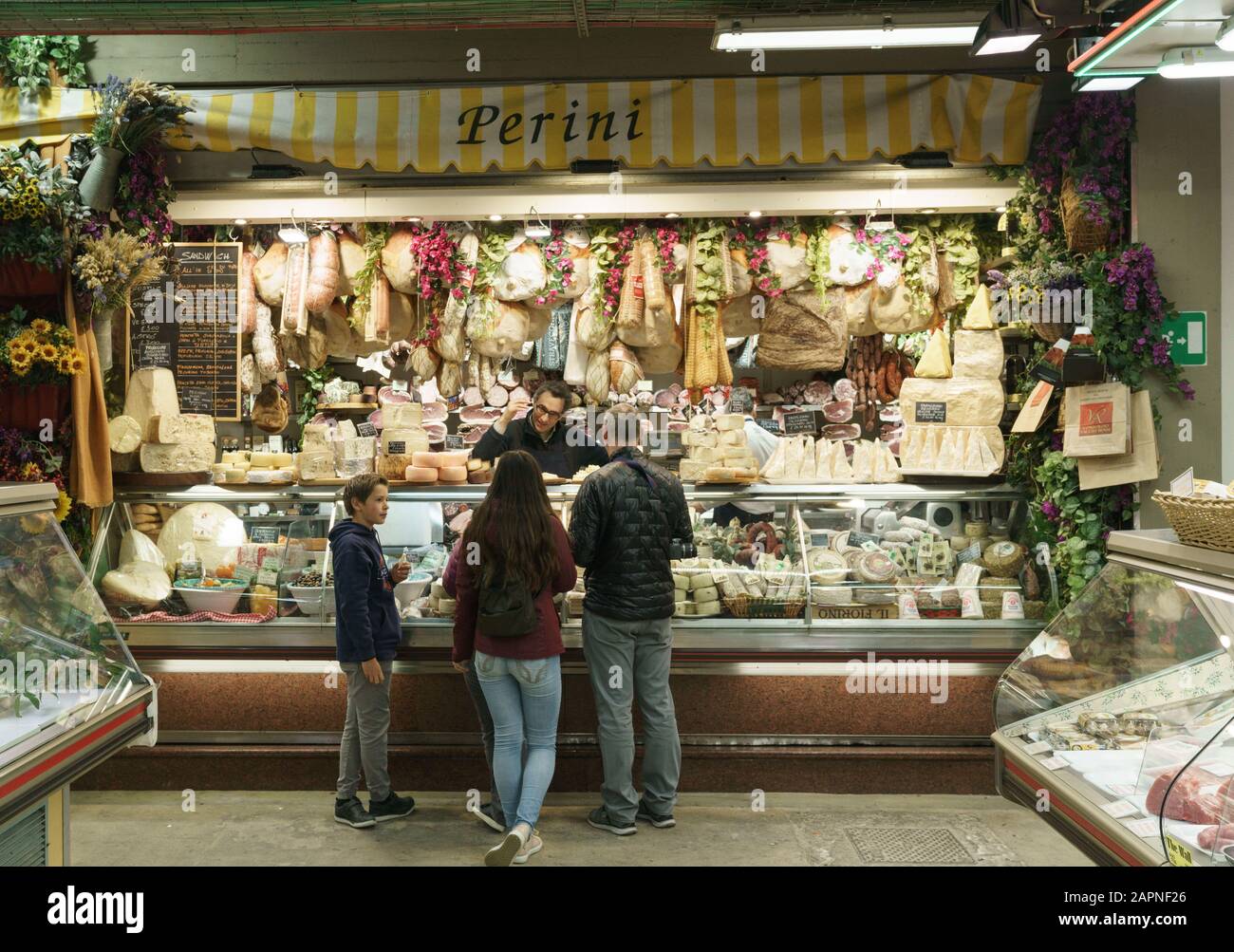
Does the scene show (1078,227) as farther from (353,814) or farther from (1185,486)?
(353,814)

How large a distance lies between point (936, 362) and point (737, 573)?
185cm

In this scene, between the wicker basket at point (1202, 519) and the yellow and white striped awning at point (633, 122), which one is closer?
the wicker basket at point (1202, 519)

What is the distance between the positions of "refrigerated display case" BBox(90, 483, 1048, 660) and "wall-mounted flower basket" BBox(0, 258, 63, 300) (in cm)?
125

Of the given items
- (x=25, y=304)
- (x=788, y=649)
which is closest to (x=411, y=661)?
(x=788, y=649)

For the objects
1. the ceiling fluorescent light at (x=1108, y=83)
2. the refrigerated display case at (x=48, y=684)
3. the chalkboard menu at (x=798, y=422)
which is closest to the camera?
the refrigerated display case at (x=48, y=684)

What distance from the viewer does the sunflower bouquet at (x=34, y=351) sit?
16.3 feet

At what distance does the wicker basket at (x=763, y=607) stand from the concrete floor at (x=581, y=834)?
3.32 ft

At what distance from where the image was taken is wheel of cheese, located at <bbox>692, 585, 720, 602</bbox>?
5.50 metres

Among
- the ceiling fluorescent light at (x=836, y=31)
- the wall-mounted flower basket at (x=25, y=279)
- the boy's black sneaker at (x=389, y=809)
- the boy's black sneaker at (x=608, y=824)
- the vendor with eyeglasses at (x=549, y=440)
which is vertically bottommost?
the boy's black sneaker at (x=608, y=824)

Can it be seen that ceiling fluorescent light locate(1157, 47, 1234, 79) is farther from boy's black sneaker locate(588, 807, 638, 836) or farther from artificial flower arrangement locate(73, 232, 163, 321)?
artificial flower arrangement locate(73, 232, 163, 321)

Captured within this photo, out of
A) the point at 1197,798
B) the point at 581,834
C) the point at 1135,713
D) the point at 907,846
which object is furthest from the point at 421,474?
the point at 1197,798

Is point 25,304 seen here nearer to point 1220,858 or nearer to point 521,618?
point 521,618

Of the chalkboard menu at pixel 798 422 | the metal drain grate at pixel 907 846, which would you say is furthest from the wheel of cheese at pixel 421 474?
the metal drain grate at pixel 907 846

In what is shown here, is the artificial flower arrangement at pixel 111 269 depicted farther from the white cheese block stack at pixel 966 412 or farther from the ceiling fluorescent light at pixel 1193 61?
the ceiling fluorescent light at pixel 1193 61
